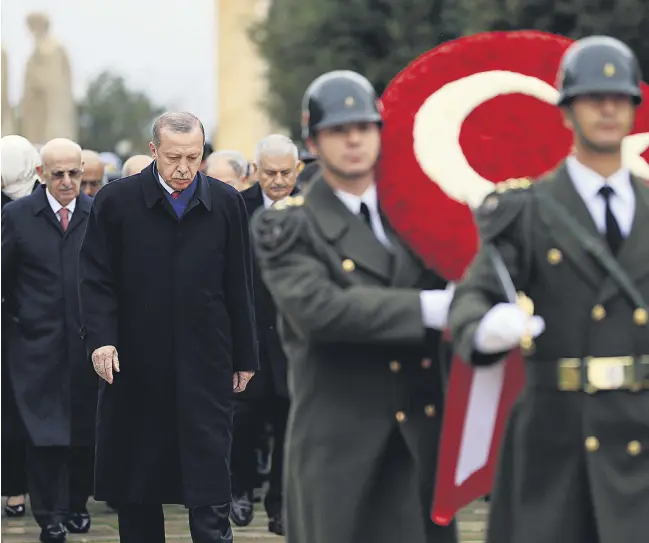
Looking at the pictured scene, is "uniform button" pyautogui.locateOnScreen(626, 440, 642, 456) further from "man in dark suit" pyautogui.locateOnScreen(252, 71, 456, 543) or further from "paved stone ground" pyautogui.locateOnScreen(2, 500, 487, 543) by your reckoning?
"paved stone ground" pyautogui.locateOnScreen(2, 500, 487, 543)

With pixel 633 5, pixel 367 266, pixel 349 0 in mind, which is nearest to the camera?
pixel 367 266

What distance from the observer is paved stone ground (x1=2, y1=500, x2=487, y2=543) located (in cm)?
1061

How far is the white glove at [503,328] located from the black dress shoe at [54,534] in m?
5.32

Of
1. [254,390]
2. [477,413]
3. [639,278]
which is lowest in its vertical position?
[254,390]

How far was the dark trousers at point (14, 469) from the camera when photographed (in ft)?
38.2

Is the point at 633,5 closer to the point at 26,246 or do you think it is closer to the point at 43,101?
the point at 43,101

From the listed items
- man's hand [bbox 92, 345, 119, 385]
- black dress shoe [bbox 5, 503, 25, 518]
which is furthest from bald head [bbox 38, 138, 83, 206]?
man's hand [bbox 92, 345, 119, 385]

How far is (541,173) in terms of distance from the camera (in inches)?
247

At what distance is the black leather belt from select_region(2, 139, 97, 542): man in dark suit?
5282 mm

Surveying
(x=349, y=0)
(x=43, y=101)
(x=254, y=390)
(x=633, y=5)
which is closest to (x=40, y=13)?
(x=43, y=101)

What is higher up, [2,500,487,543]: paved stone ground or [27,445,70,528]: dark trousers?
[27,445,70,528]: dark trousers

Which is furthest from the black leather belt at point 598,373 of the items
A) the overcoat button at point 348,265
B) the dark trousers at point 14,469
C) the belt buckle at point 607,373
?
the dark trousers at point 14,469

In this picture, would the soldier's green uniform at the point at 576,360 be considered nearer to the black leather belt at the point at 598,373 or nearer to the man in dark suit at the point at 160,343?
the black leather belt at the point at 598,373

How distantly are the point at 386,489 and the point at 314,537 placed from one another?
0.87ft
